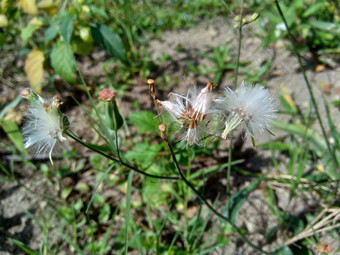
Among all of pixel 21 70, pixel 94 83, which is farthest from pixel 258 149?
pixel 21 70

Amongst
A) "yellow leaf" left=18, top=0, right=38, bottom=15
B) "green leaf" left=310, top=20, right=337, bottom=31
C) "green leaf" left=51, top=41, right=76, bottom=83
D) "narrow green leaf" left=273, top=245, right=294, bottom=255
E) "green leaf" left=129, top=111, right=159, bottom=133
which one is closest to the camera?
"green leaf" left=129, top=111, right=159, bottom=133

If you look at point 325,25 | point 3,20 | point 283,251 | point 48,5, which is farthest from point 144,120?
point 325,25

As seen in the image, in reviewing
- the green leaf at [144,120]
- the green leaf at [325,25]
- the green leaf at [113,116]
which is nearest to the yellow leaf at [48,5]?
the green leaf at [144,120]

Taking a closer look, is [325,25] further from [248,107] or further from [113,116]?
[113,116]

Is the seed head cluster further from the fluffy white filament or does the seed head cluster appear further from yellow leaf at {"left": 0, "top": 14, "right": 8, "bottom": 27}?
yellow leaf at {"left": 0, "top": 14, "right": 8, "bottom": 27}

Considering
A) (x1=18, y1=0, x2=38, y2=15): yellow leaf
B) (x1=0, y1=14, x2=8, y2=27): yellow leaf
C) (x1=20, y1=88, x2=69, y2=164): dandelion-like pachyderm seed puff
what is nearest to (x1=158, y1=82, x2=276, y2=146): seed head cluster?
(x1=20, y1=88, x2=69, y2=164): dandelion-like pachyderm seed puff

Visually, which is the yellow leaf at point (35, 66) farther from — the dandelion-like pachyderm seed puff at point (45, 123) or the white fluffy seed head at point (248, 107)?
the white fluffy seed head at point (248, 107)

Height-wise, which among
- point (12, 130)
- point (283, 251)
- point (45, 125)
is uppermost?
point (45, 125)
